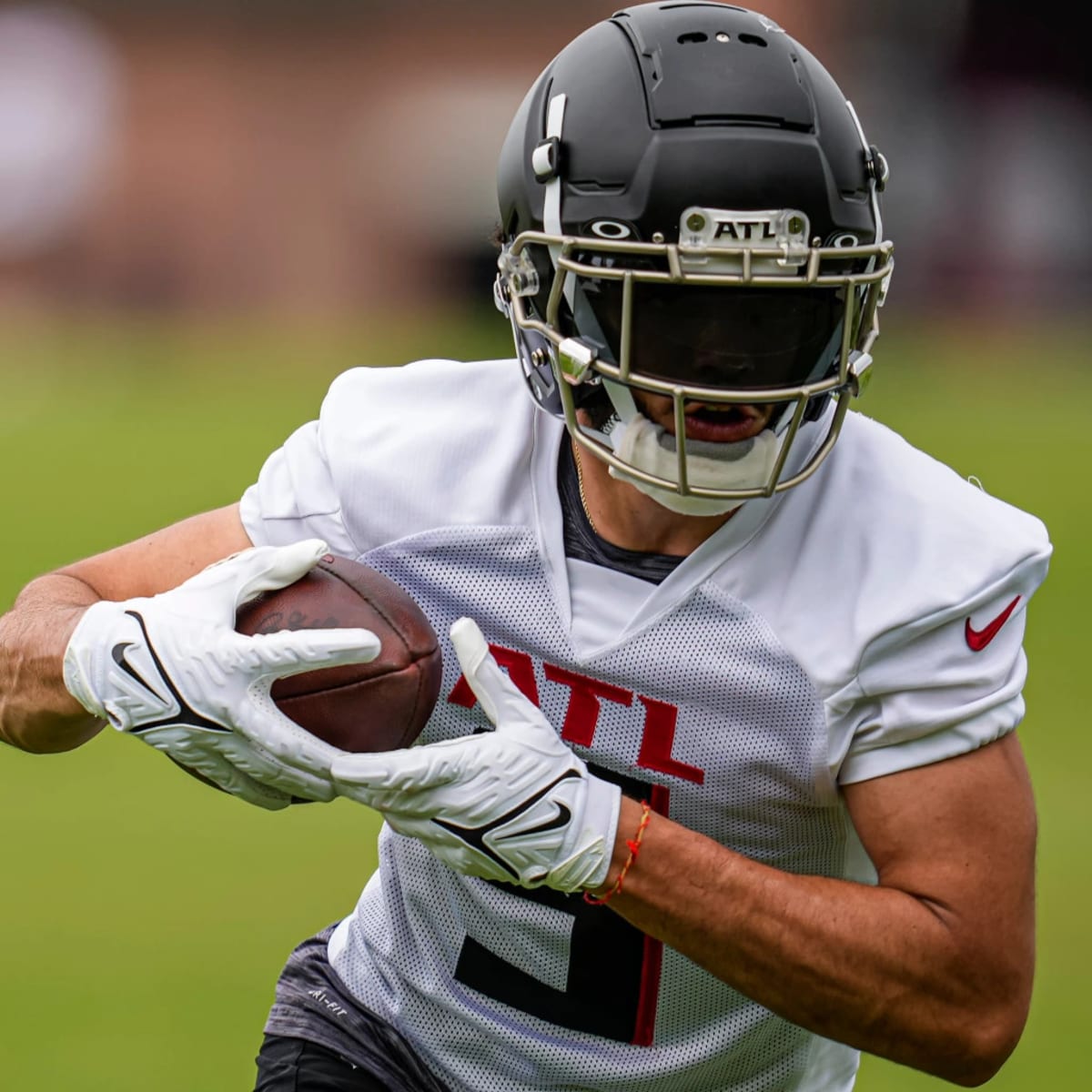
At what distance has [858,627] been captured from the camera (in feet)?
6.89

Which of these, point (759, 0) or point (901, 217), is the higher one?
point (759, 0)

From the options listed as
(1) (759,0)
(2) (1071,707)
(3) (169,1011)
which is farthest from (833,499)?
(1) (759,0)

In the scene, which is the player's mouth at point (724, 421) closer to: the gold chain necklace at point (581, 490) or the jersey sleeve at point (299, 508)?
the gold chain necklace at point (581, 490)

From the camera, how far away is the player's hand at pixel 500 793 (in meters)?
1.96

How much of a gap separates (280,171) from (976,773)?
46.5 ft

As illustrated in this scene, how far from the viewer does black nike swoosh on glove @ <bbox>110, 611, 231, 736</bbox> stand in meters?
2.01

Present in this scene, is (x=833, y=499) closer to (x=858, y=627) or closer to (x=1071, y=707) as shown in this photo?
(x=858, y=627)

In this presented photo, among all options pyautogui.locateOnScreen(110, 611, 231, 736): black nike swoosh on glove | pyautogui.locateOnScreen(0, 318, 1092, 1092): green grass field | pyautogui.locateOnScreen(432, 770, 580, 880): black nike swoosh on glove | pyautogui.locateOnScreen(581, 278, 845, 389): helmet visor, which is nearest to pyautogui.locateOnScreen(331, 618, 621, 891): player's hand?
pyautogui.locateOnScreen(432, 770, 580, 880): black nike swoosh on glove

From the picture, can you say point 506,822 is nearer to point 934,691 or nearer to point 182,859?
point 934,691

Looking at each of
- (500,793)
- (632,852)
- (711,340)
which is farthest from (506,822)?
(711,340)

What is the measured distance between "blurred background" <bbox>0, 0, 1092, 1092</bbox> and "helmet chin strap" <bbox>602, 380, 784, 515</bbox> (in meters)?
5.35

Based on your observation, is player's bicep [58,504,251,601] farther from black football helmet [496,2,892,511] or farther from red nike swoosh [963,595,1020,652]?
red nike swoosh [963,595,1020,652]

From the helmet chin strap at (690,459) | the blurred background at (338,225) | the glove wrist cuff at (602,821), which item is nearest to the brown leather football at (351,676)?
the glove wrist cuff at (602,821)

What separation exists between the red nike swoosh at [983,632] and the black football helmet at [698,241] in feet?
0.94
